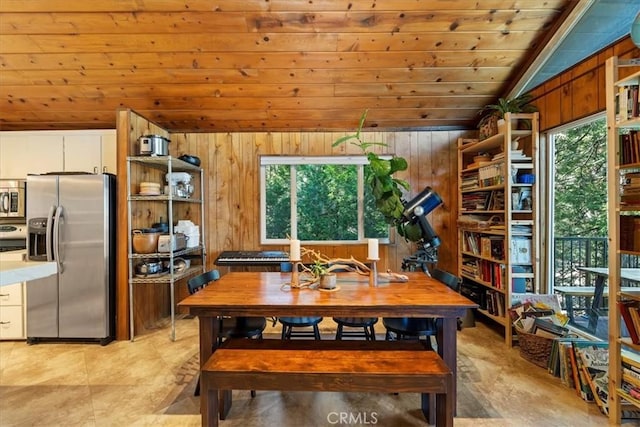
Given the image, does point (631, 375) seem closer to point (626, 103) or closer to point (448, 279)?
point (448, 279)

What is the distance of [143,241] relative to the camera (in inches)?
126

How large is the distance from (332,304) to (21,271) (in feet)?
4.72

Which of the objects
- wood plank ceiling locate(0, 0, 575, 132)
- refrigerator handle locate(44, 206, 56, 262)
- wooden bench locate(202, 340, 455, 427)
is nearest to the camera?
wooden bench locate(202, 340, 455, 427)

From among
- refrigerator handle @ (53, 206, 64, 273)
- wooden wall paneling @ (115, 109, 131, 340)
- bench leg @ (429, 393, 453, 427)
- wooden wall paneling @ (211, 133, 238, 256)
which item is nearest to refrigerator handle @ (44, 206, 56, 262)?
refrigerator handle @ (53, 206, 64, 273)

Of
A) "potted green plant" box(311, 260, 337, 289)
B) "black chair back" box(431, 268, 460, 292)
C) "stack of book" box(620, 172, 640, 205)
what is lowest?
"black chair back" box(431, 268, 460, 292)

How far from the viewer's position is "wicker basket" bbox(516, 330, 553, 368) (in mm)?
2543

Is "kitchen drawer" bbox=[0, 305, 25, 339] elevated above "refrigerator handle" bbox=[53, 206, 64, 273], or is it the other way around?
"refrigerator handle" bbox=[53, 206, 64, 273]

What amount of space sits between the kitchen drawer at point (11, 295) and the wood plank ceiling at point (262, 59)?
1.99 m

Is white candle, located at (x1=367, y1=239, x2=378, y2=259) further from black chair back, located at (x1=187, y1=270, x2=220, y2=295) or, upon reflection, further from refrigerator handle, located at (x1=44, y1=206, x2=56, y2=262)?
refrigerator handle, located at (x1=44, y1=206, x2=56, y2=262)

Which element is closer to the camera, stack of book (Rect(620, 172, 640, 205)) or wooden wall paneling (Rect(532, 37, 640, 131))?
stack of book (Rect(620, 172, 640, 205))

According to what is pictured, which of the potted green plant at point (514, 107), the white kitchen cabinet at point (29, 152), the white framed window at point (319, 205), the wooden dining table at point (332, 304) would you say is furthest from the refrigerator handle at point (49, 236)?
the potted green plant at point (514, 107)

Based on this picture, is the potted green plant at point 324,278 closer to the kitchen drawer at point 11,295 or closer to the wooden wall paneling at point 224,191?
the wooden wall paneling at point 224,191

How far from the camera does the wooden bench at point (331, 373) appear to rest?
5.18 feet

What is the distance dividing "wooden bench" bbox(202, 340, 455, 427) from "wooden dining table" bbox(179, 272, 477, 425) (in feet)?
0.52
